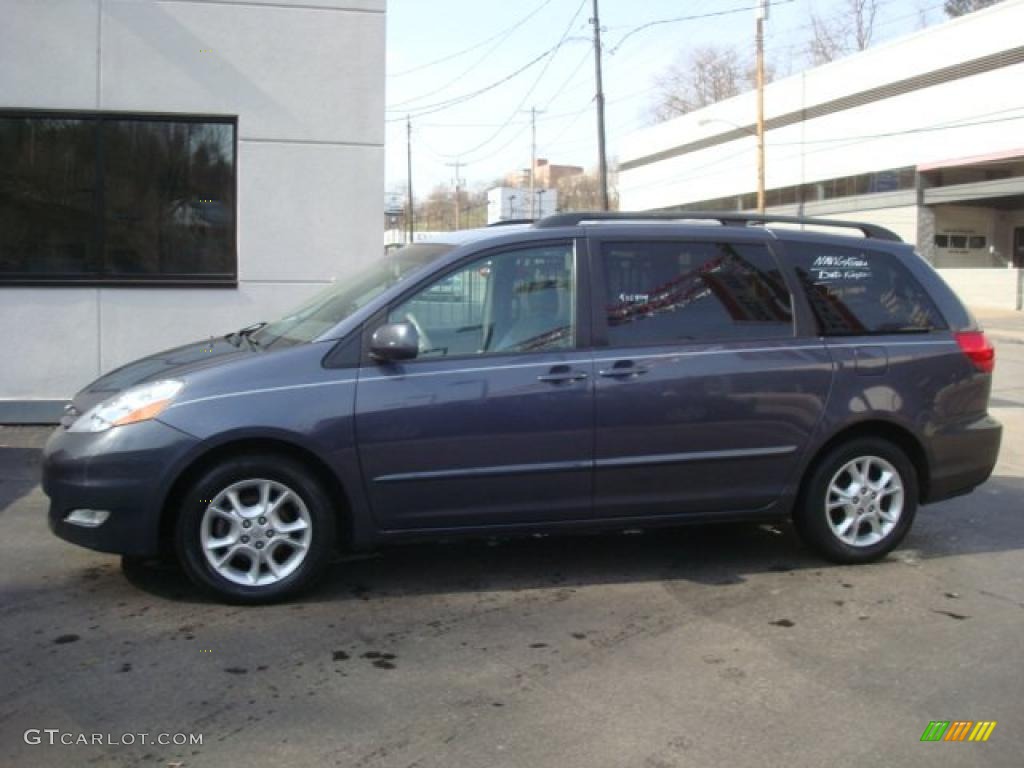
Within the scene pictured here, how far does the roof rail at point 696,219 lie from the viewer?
16.7ft

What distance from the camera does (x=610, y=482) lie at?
489cm

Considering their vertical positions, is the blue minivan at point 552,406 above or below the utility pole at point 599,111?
below

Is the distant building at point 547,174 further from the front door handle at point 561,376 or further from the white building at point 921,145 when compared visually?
the front door handle at point 561,376

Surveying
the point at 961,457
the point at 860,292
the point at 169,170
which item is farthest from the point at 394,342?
the point at 169,170

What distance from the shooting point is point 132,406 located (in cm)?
446

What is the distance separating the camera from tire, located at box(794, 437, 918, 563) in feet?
17.3

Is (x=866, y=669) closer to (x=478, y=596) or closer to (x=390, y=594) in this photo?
(x=478, y=596)

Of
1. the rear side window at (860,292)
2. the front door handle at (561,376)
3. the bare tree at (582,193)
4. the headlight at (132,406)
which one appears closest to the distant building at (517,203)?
the bare tree at (582,193)

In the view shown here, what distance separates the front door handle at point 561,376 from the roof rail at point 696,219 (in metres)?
0.78

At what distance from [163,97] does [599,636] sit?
6.97 metres

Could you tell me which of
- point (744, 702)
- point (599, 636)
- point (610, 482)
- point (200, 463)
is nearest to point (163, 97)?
point (200, 463)

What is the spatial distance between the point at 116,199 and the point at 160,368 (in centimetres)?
487

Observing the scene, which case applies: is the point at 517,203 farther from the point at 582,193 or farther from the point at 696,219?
the point at 582,193

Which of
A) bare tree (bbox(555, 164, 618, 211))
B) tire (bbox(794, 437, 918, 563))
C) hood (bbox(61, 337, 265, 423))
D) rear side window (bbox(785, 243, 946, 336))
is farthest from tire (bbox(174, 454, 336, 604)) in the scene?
bare tree (bbox(555, 164, 618, 211))
